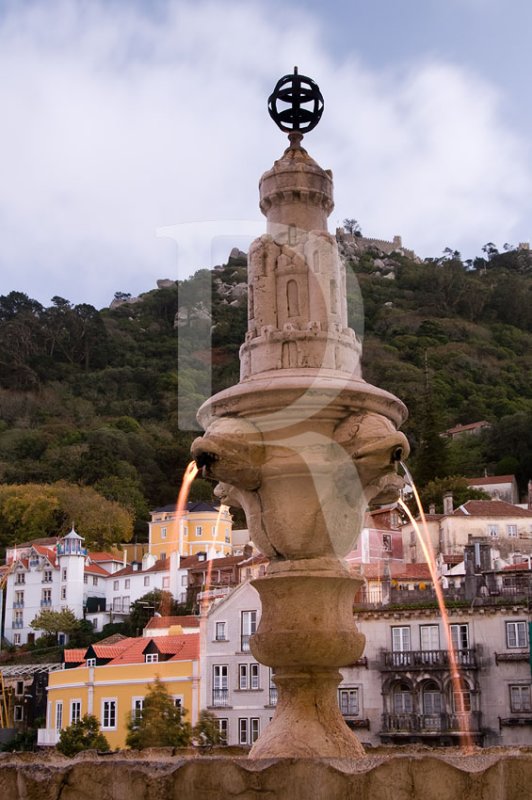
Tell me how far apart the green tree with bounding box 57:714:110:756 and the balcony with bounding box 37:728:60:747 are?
7.46 meters

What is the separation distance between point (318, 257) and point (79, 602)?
2679 inches

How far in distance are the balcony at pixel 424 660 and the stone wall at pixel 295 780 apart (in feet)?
112

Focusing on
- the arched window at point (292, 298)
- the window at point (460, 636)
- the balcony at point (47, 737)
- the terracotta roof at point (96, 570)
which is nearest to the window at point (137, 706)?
the balcony at point (47, 737)

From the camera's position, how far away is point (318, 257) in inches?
395

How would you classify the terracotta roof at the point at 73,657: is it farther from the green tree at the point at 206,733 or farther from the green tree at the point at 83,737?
the green tree at the point at 206,733

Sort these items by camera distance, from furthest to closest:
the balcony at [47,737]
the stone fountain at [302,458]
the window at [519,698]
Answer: the balcony at [47,737] → the window at [519,698] → the stone fountain at [302,458]

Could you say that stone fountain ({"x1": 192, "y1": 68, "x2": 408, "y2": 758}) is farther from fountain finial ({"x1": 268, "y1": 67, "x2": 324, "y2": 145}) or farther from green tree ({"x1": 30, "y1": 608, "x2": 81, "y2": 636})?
green tree ({"x1": 30, "y1": 608, "x2": 81, "y2": 636})

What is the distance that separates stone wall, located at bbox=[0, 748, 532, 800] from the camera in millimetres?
6000

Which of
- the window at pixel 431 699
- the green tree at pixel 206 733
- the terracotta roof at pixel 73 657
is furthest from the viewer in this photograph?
the terracotta roof at pixel 73 657

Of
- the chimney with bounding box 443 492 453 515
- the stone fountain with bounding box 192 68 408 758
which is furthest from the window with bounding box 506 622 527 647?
the stone fountain with bounding box 192 68 408 758

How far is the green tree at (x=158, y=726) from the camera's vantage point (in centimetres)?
3531

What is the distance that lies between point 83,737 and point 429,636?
532 inches

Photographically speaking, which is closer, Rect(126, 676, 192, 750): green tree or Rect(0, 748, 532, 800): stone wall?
Rect(0, 748, 532, 800): stone wall

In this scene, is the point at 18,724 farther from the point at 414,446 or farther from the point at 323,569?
the point at 323,569
